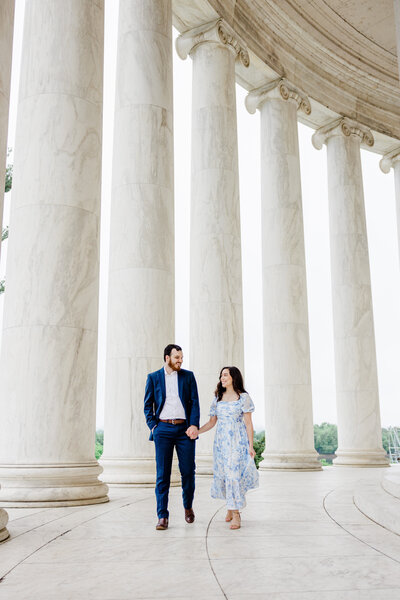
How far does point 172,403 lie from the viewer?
161 meters

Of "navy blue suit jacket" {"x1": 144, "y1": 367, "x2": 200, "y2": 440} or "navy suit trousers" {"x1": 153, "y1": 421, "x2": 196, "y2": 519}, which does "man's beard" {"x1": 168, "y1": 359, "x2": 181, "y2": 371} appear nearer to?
"navy blue suit jacket" {"x1": 144, "y1": 367, "x2": 200, "y2": 440}

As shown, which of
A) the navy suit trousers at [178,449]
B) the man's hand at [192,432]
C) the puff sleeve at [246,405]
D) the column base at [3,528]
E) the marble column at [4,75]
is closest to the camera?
the column base at [3,528]

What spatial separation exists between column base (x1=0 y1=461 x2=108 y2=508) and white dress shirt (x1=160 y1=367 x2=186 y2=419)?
5021 centimetres

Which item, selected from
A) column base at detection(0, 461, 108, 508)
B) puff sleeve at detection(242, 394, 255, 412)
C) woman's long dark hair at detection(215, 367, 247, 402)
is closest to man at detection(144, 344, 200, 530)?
woman's long dark hair at detection(215, 367, 247, 402)

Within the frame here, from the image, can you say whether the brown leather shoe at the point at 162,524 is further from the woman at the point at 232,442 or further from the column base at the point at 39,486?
the column base at the point at 39,486

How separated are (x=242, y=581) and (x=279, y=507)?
10127 cm

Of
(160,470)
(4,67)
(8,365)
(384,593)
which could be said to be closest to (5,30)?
(4,67)

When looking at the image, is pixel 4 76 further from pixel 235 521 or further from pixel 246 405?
pixel 235 521

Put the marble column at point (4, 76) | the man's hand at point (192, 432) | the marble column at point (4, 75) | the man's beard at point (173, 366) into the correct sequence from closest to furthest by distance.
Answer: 1. the marble column at point (4, 76)
2. the marble column at point (4, 75)
3. the man's hand at point (192, 432)
4. the man's beard at point (173, 366)

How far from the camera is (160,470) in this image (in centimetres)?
15638

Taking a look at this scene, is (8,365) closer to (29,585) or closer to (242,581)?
(29,585)

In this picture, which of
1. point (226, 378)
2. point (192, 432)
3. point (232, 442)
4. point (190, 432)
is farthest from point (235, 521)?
point (226, 378)

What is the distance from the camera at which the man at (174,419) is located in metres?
158

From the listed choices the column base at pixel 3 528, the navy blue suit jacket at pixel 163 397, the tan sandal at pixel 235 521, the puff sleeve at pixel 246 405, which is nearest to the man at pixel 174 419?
the navy blue suit jacket at pixel 163 397
